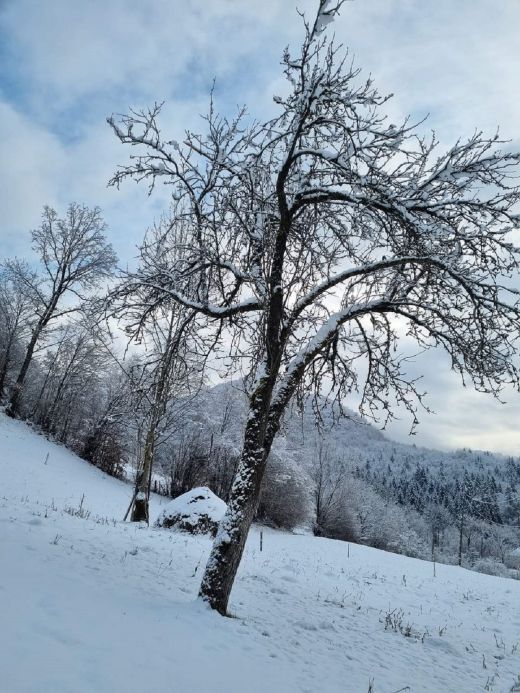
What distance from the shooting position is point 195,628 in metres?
4.28

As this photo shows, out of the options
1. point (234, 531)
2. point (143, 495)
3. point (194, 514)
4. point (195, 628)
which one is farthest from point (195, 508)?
point (195, 628)

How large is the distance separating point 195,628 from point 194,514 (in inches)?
398

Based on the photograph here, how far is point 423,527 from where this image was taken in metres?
83.4

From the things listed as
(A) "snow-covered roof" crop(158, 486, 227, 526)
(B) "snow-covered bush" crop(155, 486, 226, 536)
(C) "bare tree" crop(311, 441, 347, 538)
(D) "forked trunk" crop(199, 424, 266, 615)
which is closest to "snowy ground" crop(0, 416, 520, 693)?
(D) "forked trunk" crop(199, 424, 266, 615)

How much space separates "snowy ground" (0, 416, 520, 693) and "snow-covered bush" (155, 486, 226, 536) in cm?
263

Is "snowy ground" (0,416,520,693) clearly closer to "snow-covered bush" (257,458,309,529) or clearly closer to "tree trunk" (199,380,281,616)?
"tree trunk" (199,380,281,616)

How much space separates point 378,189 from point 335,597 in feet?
27.3

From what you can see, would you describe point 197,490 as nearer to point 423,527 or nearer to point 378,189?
point 378,189

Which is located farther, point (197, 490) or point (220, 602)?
point (197, 490)

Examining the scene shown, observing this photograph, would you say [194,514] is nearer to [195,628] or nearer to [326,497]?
[195,628]

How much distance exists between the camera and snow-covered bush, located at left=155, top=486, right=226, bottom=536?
535 inches

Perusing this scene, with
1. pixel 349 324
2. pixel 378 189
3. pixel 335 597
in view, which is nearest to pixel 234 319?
pixel 349 324

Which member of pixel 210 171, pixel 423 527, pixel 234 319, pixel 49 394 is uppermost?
pixel 210 171

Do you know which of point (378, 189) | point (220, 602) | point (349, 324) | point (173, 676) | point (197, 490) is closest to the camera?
point (173, 676)
